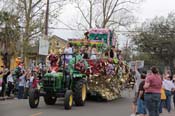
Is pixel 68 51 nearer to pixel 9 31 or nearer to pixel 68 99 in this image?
pixel 68 99

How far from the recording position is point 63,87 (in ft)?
60.6

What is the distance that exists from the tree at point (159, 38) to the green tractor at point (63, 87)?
4576 centimetres

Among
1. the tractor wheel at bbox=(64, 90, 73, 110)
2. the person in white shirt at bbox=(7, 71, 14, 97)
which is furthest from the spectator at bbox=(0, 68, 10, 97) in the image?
the tractor wheel at bbox=(64, 90, 73, 110)

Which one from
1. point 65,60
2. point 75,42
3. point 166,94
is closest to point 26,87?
point 75,42

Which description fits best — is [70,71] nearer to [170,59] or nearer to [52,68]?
[52,68]

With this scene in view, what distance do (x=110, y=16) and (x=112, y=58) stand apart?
121 ft

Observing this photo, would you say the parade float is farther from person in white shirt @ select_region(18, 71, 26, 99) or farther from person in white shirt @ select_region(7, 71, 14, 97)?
person in white shirt @ select_region(7, 71, 14, 97)

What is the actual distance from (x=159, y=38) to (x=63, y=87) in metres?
47.9

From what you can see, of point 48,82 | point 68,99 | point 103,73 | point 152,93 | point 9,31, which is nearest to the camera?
point 152,93

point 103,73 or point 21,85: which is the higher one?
point 103,73

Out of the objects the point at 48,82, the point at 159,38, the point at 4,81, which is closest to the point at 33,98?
the point at 48,82

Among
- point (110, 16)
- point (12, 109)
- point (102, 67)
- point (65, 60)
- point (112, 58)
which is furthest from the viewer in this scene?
point (110, 16)

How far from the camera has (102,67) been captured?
72.6 ft

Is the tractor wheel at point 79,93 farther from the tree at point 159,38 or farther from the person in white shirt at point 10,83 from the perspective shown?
the tree at point 159,38
